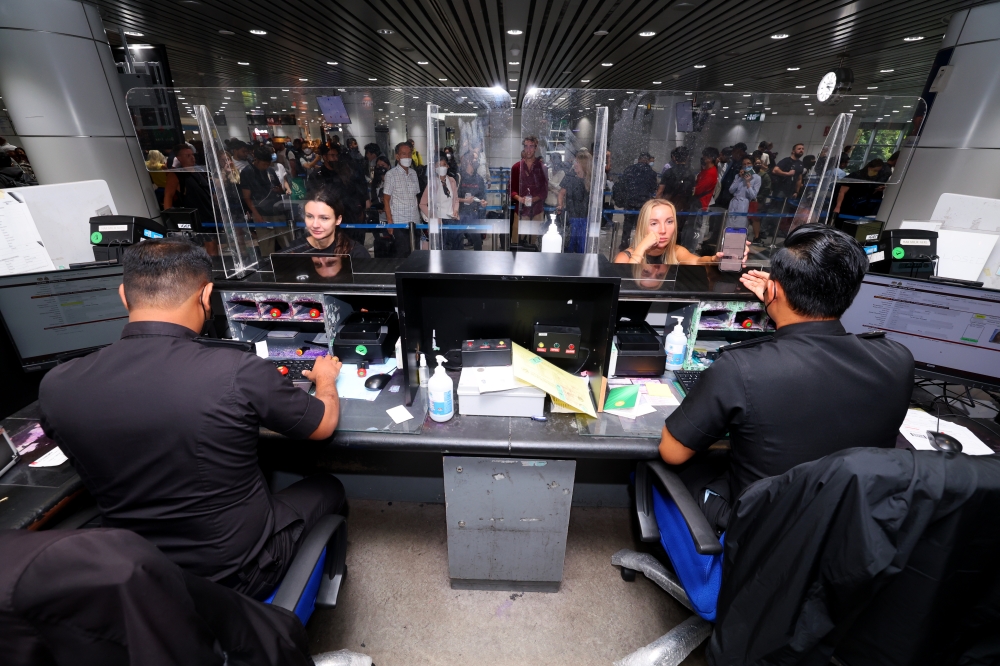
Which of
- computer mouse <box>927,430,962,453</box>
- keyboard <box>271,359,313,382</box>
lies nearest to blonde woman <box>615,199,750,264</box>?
computer mouse <box>927,430,962,453</box>

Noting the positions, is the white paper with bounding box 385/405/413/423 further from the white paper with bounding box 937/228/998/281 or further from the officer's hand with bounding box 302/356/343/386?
the white paper with bounding box 937/228/998/281

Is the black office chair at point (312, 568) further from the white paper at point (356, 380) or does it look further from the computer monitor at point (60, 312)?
the computer monitor at point (60, 312)

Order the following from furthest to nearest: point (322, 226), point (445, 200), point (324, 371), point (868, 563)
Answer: point (445, 200) → point (322, 226) → point (324, 371) → point (868, 563)

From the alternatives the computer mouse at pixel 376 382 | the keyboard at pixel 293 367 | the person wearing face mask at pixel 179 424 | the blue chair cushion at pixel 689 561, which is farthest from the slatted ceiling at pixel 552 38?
the blue chair cushion at pixel 689 561

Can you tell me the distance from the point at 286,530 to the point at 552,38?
7420mm

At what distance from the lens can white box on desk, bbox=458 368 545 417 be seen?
5.07ft

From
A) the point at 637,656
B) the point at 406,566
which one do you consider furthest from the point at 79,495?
the point at 637,656

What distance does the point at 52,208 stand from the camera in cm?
189

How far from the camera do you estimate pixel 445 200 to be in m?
2.74

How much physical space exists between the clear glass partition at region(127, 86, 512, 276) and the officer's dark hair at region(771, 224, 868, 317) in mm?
1957

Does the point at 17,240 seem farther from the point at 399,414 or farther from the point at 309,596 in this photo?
the point at 309,596

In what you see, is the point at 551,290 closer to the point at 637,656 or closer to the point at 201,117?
the point at 637,656

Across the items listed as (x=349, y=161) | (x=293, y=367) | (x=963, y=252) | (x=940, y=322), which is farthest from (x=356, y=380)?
(x=963, y=252)

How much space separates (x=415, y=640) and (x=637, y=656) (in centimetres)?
85
